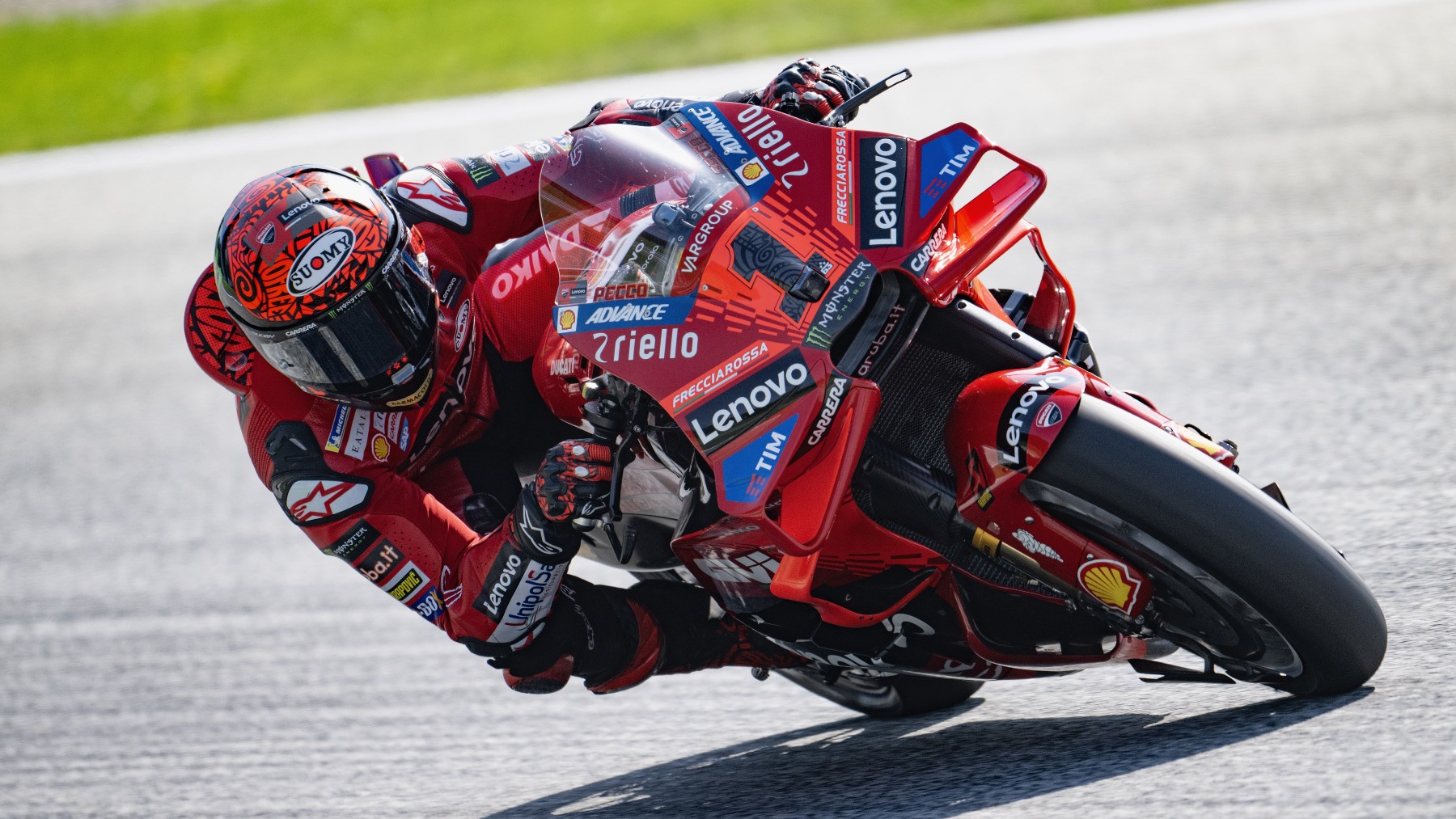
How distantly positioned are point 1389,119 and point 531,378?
4.94 m

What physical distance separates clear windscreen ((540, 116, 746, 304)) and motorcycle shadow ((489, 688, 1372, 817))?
1.22 m

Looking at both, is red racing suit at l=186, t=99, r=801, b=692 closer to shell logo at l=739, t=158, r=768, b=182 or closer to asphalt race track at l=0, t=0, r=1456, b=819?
asphalt race track at l=0, t=0, r=1456, b=819

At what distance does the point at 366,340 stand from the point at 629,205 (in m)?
0.80

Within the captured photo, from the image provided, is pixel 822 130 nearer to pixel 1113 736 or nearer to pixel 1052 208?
pixel 1113 736

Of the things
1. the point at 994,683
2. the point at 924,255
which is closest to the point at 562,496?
the point at 924,255

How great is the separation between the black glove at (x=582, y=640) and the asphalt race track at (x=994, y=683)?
1.14ft

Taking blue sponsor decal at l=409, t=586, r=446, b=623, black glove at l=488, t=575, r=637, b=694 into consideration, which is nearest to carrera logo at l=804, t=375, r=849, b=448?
black glove at l=488, t=575, r=637, b=694

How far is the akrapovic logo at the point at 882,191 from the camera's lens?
271cm

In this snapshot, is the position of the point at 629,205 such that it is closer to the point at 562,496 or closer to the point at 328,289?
the point at 562,496

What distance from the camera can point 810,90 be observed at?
3.37 metres

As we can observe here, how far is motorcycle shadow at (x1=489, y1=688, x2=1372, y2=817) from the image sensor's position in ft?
9.59

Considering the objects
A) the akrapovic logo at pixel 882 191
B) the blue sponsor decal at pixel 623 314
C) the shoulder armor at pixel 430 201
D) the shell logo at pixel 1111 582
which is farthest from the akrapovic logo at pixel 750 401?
the shoulder armor at pixel 430 201

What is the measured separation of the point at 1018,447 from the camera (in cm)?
270

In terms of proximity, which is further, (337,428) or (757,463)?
(337,428)
